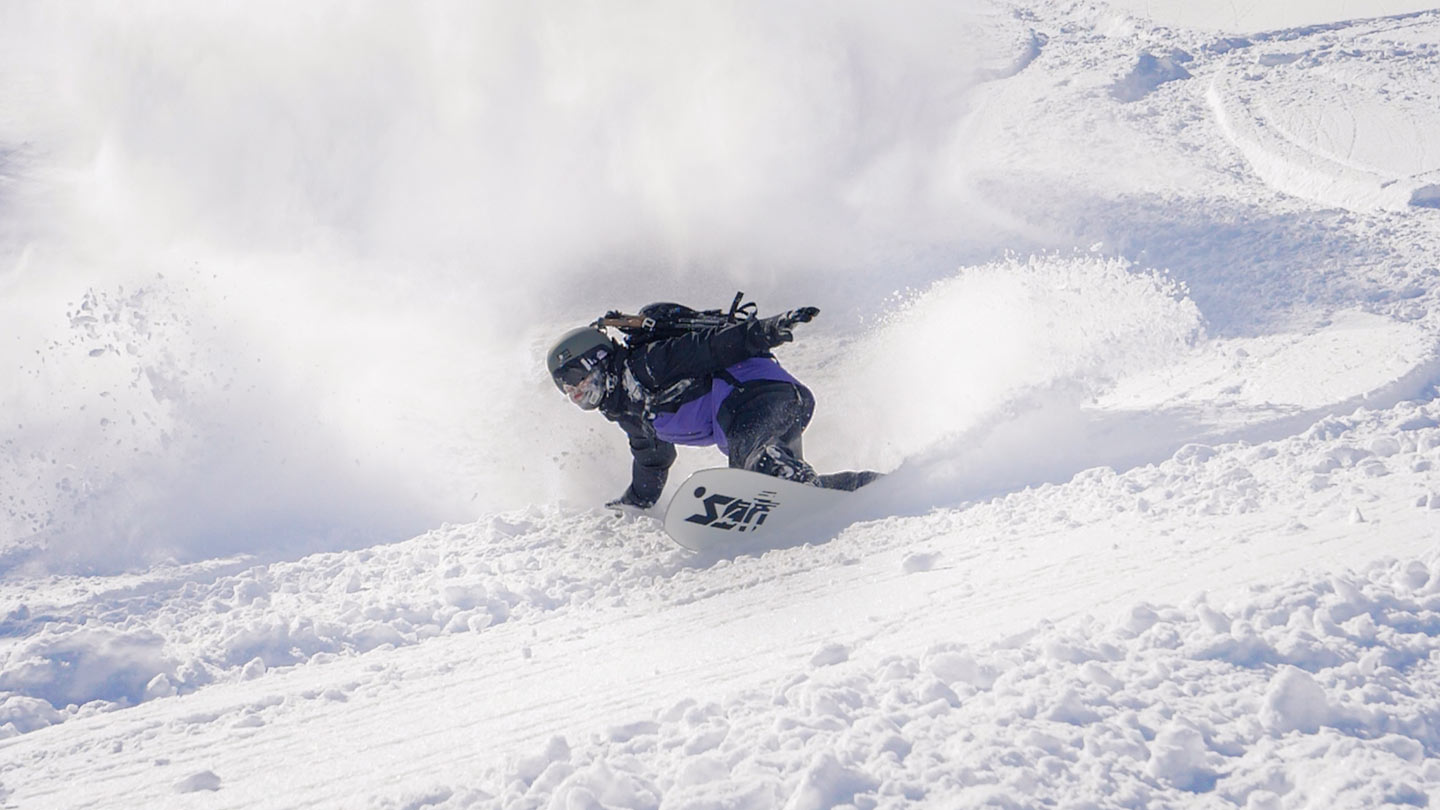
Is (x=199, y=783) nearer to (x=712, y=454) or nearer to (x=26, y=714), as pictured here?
(x=26, y=714)

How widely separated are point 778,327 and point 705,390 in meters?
0.72

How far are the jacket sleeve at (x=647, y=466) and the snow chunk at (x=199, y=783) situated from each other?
318 cm

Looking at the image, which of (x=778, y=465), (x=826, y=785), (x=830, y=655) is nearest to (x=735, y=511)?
(x=778, y=465)

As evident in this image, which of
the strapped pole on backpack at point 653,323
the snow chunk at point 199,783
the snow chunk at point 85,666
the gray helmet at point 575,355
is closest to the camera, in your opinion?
the snow chunk at point 199,783

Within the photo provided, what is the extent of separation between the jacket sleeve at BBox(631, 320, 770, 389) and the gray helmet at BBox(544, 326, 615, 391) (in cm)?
26

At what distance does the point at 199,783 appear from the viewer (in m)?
3.98


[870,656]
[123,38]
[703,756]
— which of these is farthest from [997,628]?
[123,38]

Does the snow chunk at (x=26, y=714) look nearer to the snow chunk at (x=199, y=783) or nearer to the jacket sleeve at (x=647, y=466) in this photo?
the snow chunk at (x=199, y=783)

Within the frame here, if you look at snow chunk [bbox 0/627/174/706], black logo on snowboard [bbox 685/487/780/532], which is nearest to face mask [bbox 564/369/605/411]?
black logo on snowboard [bbox 685/487/780/532]

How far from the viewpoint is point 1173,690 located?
3.35 m

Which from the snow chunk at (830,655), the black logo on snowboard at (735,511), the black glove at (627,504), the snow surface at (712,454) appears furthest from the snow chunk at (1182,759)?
the black glove at (627,504)

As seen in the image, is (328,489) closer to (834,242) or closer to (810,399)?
(810,399)

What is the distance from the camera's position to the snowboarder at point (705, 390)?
6.14 meters

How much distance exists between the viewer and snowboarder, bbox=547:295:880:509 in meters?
6.14
